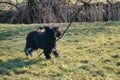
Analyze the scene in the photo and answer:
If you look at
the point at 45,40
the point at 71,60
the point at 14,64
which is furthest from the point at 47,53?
the point at 14,64

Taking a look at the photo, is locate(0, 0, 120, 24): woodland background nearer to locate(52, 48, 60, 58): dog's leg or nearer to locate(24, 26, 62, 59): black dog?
locate(24, 26, 62, 59): black dog

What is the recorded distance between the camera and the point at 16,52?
13.0 metres

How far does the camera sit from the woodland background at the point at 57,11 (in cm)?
2120

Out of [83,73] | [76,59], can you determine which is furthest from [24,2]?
[83,73]

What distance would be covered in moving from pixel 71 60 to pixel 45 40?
0.97 metres

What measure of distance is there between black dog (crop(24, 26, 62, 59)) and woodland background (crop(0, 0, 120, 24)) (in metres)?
8.74

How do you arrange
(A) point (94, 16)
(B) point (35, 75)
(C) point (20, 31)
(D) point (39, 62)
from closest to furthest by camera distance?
(B) point (35, 75), (D) point (39, 62), (C) point (20, 31), (A) point (94, 16)

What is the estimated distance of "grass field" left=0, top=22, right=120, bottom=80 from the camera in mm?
10430

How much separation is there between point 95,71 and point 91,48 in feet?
8.82

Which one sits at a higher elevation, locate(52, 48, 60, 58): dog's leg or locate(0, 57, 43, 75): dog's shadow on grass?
locate(52, 48, 60, 58): dog's leg

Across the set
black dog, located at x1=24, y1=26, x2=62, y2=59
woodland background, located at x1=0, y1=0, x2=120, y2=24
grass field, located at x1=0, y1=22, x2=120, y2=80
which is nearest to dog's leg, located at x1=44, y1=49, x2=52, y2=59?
black dog, located at x1=24, y1=26, x2=62, y2=59

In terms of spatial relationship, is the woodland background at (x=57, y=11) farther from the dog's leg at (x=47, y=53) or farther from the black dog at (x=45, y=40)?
the dog's leg at (x=47, y=53)

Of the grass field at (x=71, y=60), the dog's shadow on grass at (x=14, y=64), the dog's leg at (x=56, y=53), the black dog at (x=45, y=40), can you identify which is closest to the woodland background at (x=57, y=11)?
the grass field at (x=71, y=60)

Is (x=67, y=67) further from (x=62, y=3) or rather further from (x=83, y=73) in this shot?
(x=62, y=3)
